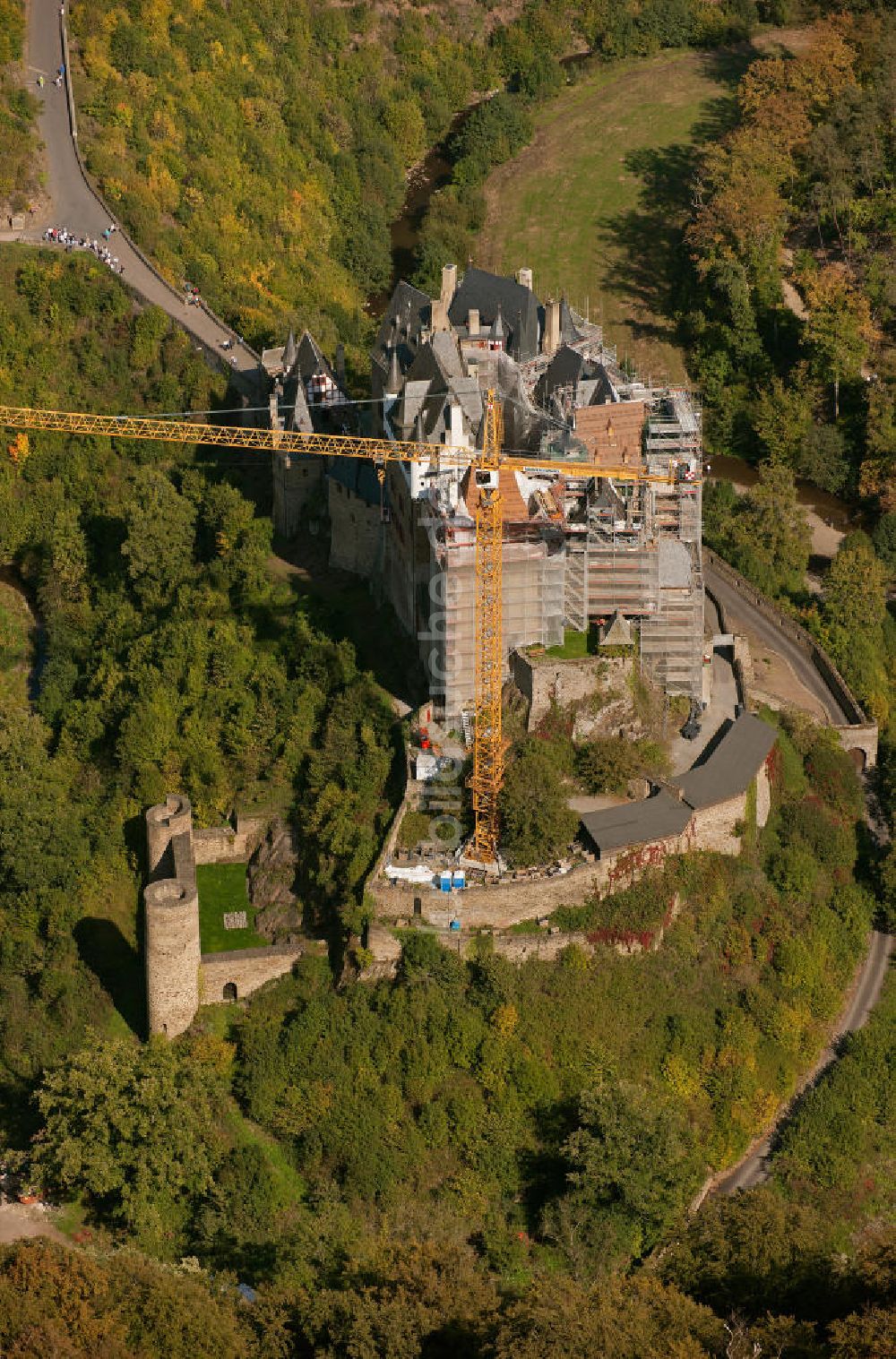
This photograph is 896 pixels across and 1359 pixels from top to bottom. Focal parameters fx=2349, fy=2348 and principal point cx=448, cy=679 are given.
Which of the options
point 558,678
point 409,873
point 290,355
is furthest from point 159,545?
point 409,873

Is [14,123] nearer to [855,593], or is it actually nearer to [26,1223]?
[855,593]

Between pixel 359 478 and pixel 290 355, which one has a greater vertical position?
pixel 290 355

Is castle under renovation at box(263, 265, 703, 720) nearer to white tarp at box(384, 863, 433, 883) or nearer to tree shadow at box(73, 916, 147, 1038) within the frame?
white tarp at box(384, 863, 433, 883)

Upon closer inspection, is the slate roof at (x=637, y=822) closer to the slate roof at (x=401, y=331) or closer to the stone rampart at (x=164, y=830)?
the stone rampart at (x=164, y=830)

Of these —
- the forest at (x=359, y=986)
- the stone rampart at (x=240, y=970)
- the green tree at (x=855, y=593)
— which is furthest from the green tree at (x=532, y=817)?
the green tree at (x=855, y=593)

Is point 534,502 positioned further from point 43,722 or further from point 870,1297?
point 870,1297

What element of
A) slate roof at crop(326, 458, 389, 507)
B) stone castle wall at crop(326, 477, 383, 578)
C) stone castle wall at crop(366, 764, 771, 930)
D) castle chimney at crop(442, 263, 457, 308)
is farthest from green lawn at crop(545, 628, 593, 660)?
castle chimney at crop(442, 263, 457, 308)

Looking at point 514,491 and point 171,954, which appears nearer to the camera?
point 171,954
